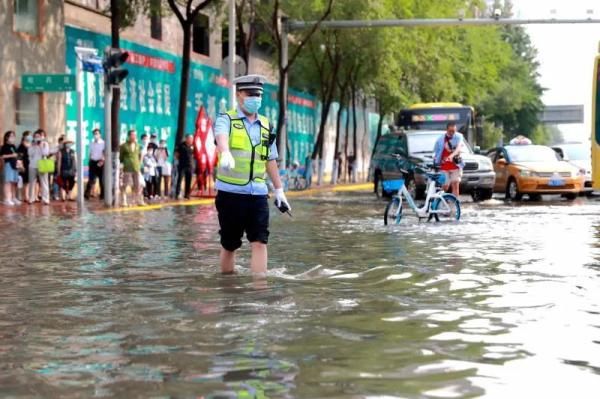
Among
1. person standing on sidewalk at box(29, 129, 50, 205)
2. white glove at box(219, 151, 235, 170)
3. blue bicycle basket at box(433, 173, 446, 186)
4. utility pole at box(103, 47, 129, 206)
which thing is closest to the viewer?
white glove at box(219, 151, 235, 170)

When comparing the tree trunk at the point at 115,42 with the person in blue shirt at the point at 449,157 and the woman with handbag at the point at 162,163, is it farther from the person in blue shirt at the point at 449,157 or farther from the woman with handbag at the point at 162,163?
the person in blue shirt at the point at 449,157

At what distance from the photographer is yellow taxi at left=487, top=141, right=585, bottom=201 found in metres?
29.6

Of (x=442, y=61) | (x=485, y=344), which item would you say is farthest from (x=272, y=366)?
(x=442, y=61)

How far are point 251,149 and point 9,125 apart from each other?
20.0 m

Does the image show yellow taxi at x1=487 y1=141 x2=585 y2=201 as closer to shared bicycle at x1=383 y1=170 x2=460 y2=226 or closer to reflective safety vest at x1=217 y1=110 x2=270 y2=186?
shared bicycle at x1=383 y1=170 x2=460 y2=226

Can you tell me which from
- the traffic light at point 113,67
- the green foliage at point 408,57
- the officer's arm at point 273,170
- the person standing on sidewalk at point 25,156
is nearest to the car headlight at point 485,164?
the traffic light at point 113,67

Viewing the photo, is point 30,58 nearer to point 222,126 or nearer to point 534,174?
point 534,174

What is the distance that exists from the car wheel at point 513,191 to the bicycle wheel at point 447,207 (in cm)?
1080

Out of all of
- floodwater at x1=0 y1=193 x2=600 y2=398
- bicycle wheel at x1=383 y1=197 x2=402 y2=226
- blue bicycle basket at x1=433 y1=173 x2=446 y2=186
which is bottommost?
floodwater at x1=0 y1=193 x2=600 y2=398

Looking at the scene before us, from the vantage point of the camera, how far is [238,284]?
401 inches

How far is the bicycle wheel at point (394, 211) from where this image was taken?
762 inches

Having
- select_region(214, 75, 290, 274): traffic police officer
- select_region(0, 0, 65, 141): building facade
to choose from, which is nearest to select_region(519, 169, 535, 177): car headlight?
select_region(0, 0, 65, 141): building facade

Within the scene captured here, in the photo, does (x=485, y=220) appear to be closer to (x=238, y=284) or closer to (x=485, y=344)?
(x=238, y=284)

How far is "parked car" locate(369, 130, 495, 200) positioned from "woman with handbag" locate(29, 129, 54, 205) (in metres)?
7.90
